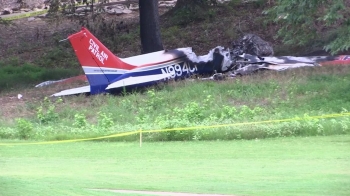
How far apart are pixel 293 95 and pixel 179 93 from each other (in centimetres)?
409

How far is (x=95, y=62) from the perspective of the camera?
25.8m

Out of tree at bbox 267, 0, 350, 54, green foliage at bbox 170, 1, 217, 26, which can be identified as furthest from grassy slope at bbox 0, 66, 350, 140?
green foliage at bbox 170, 1, 217, 26

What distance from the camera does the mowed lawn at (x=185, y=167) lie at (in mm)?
10195

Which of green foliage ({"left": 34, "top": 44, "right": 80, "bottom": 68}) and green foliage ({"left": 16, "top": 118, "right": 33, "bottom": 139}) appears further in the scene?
green foliage ({"left": 34, "top": 44, "right": 80, "bottom": 68})

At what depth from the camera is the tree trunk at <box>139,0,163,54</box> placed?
103 ft

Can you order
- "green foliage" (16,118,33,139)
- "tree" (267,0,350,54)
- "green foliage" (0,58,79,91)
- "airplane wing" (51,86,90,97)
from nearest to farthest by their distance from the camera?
"green foliage" (16,118,33,139) → "tree" (267,0,350,54) → "airplane wing" (51,86,90,97) → "green foliage" (0,58,79,91)

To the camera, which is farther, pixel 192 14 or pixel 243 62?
pixel 192 14

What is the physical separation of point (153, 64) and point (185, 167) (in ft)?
45.2

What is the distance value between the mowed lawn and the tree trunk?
14.7 meters

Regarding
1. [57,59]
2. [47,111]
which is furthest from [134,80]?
[57,59]

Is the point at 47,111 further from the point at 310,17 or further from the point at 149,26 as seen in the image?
the point at 310,17

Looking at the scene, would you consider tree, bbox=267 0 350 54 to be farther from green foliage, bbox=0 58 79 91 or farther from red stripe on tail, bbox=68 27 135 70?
green foliage, bbox=0 58 79 91

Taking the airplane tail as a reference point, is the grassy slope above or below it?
below

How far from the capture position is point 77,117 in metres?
21.2
